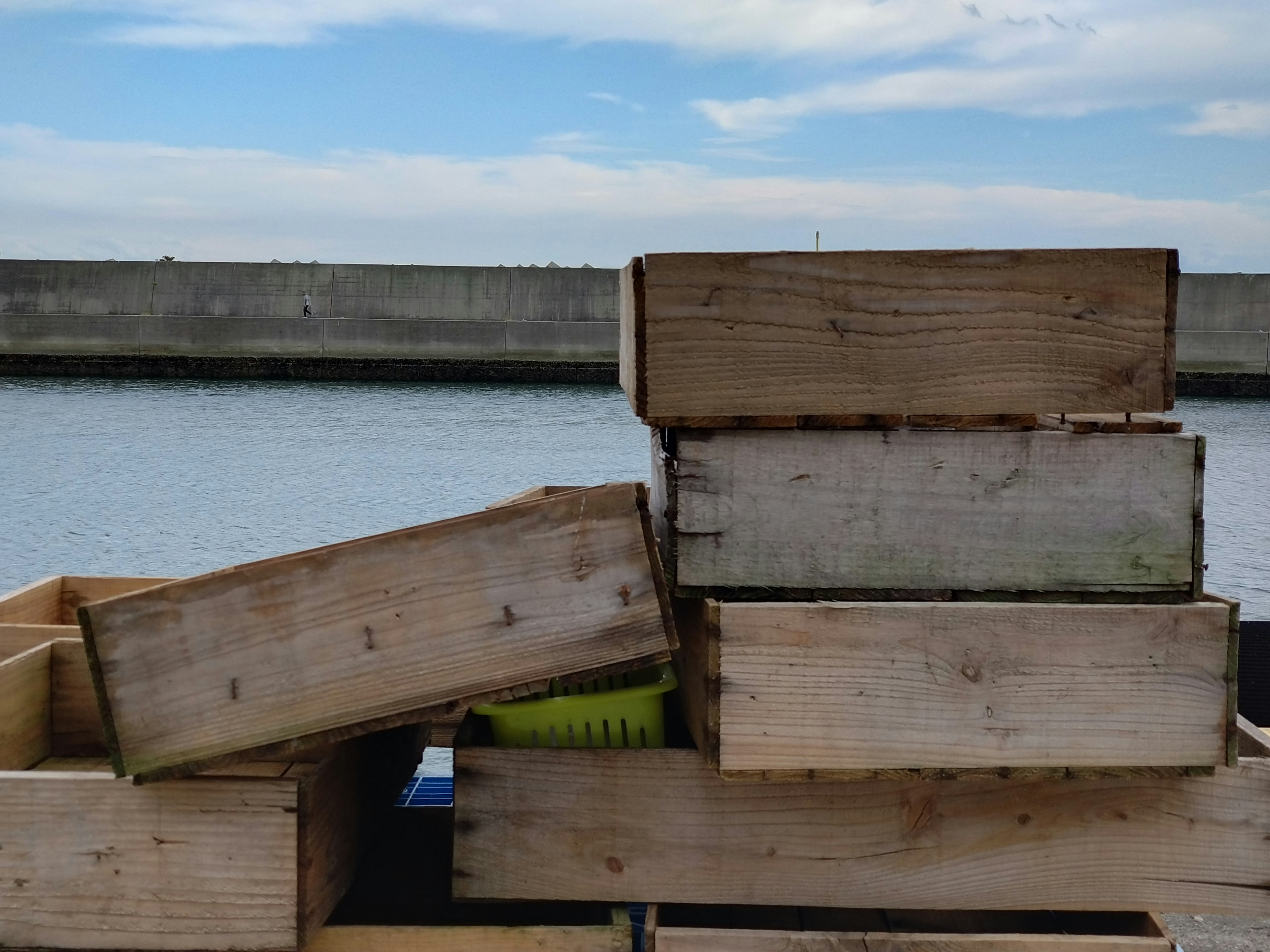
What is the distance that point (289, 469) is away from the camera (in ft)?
25.1

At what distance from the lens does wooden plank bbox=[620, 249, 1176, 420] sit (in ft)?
6.26

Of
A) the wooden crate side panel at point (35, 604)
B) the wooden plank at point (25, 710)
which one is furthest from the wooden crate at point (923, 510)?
the wooden crate side panel at point (35, 604)

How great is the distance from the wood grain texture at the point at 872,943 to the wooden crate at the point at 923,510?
578mm

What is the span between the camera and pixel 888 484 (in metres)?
1.94

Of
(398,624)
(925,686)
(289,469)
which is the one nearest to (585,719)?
(398,624)

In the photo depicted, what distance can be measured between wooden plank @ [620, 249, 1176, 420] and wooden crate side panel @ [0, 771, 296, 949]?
0.92 m

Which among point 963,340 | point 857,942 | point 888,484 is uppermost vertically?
point 963,340

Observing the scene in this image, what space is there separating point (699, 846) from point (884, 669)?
47cm

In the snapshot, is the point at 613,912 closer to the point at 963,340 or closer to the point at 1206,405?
the point at 963,340

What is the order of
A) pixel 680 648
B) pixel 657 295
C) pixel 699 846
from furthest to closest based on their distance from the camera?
pixel 680 648 → pixel 699 846 → pixel 657 295

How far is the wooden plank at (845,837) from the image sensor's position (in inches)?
79.5

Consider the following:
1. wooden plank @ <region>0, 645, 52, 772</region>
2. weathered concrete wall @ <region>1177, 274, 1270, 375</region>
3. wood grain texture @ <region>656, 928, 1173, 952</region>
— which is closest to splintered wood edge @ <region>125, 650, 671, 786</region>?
wood grain texture @ <region>656, 928, 1173, 952</region>

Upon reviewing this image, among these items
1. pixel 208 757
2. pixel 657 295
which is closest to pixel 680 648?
Answer: pixel 657 295

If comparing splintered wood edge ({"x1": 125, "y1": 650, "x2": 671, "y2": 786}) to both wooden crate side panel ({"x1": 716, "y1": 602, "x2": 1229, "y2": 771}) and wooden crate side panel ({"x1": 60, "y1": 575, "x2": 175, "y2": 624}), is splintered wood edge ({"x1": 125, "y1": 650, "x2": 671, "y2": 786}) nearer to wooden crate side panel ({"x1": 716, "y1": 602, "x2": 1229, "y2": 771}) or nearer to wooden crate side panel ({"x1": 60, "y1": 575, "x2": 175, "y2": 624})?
wooden crate side panel ({"x1": 716, "y1": 602, "x2": 1229, "y2": 771})
